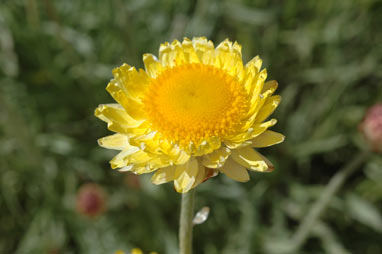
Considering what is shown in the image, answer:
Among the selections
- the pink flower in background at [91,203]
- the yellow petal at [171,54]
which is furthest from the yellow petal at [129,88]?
the pink flower in background at [91,203]

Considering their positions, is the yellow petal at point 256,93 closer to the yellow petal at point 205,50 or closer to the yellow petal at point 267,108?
the yellow petal at point 267,108

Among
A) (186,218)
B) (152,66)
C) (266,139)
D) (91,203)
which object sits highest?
(152,66)

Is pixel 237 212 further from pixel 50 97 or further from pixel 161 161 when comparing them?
pixel 161 161

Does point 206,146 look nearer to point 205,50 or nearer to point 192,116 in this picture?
point 192,116

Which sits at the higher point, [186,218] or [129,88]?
[129,88]

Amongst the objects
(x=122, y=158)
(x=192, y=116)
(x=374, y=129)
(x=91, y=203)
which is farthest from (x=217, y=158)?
(x=91, y=203)

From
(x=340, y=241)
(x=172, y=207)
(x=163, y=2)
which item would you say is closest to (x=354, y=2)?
(x=163, y=2)

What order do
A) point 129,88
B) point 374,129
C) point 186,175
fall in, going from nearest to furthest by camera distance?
point 186,175, point 129,88, point 374,129
